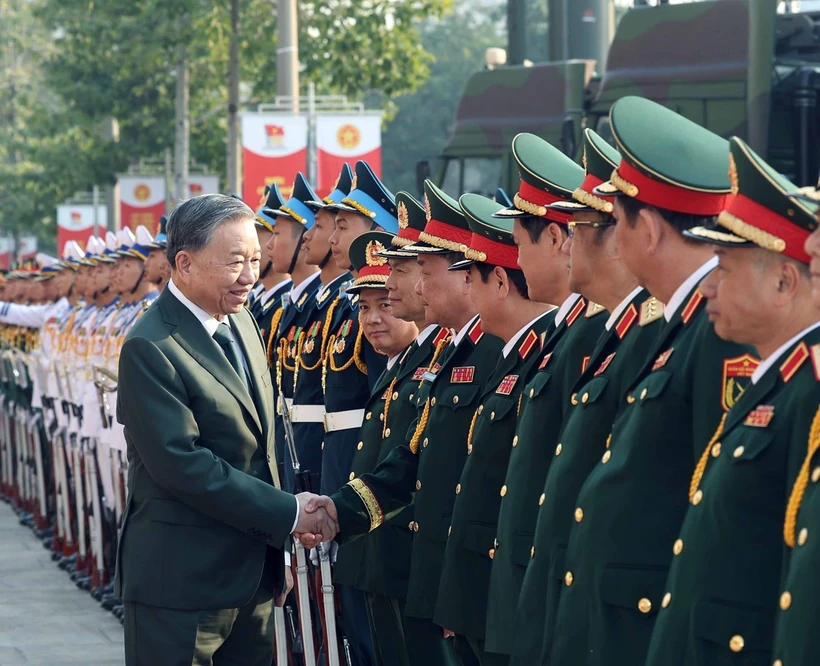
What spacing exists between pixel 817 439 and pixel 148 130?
29241 millimetres

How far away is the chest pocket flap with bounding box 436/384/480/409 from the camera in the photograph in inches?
198

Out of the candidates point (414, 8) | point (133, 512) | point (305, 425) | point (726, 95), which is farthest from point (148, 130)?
point (133, 512)

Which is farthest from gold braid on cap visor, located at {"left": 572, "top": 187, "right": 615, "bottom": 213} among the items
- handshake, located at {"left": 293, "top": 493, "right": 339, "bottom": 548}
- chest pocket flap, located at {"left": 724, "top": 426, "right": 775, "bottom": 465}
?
handshake, located at {"left": 293, "top": 493, "right": 339, "bottom": 548}

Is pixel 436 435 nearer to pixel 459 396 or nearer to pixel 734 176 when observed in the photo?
pixel 459 396

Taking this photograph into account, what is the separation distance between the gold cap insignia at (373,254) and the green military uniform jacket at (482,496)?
72.3 inches

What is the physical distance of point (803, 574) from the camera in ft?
9.04

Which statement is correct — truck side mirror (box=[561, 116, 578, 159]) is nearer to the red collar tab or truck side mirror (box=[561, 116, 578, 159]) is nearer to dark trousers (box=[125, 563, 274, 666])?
dark trousers (box=[125, 563, 274, 666])

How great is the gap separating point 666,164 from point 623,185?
11 centimetres

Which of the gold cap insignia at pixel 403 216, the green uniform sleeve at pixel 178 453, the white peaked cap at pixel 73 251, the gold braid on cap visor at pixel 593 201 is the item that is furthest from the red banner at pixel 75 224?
the gold braid on cap visor at pixel 593 201

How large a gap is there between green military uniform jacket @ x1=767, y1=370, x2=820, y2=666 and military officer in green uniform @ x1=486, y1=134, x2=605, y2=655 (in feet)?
4.07

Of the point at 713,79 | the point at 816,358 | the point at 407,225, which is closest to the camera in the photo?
the point at 816,358

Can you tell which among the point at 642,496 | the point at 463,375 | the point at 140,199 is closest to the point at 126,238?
the point at 463,375

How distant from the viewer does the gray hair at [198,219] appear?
4.70 m

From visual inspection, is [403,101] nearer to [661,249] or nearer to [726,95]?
[726,95]
